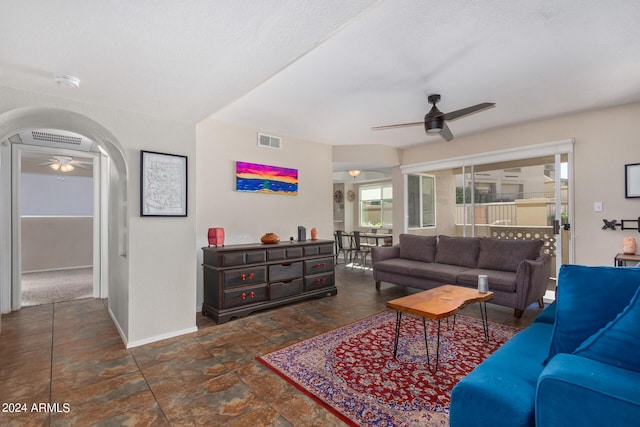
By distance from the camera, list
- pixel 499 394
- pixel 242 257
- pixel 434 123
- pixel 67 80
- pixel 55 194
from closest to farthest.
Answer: pixel 499 394
pixel 67 80
pixel 434 123
pixel 242 257
pixel 55 194

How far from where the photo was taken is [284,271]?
4.05 metres

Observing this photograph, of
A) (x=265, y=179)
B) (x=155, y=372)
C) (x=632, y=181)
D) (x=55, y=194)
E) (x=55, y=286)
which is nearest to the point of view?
(x=155, y=372)

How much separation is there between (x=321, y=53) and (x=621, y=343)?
99.3 inches

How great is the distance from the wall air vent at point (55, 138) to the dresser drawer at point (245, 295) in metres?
3.03

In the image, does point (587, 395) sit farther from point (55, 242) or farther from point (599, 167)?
point (55, 242)

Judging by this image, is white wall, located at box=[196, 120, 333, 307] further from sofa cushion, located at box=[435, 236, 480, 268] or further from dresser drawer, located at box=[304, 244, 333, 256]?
sofa cushion, located at box=[435, 236, 480, 268]

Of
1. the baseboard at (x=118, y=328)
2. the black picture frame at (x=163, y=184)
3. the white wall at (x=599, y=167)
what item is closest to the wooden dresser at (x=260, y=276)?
the black picture frame at (x=163, y=184)

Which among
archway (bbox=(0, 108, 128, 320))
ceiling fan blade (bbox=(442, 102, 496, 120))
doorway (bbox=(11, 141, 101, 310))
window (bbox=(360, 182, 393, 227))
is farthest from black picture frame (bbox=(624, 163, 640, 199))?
doorway (bbox=(11, 141, 101, 310))

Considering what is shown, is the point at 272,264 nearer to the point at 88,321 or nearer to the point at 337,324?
the point at 337,324

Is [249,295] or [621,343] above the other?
[621,343]

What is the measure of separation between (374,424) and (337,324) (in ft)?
5.42

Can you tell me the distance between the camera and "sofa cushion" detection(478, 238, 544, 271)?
3.96 metres

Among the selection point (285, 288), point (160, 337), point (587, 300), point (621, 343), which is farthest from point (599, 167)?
point (160, 337)

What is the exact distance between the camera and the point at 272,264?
393 cm
